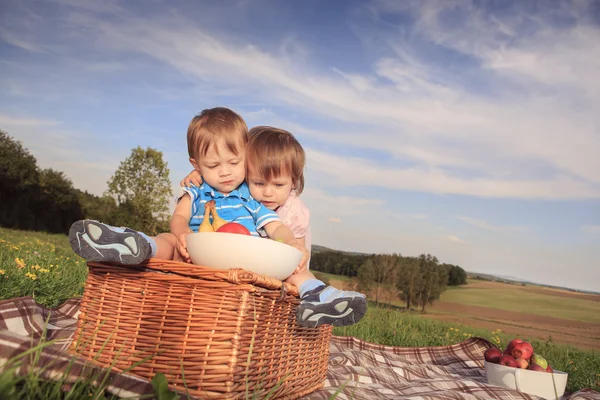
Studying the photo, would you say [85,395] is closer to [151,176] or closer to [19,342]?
[19,342]

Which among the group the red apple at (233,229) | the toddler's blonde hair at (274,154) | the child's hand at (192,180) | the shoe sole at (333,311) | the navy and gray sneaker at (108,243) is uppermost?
the toddler's blonde hair at (274,154)

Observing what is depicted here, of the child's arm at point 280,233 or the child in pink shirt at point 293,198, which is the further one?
the child's arm at point 280,233

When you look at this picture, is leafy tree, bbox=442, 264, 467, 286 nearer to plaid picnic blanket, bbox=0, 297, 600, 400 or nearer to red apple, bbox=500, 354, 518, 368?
plaid picnic blanket, bbox=0, 297, 600, 400

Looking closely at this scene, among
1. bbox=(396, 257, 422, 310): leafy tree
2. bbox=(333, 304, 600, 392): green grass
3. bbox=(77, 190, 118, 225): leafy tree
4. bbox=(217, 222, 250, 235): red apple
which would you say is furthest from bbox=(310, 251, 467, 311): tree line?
bbox=(217, 222, 250, 235): red apple

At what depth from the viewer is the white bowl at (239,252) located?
6.48ft

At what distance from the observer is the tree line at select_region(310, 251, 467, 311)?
11195 millimetres

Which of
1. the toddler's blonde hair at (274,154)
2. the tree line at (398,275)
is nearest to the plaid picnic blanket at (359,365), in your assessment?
the toddler's blonde hair at (274,154)

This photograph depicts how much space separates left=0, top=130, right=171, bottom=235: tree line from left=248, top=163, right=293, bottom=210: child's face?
576 inches

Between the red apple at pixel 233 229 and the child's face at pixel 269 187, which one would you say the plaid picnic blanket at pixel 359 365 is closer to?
the red apple at pixel 233 229

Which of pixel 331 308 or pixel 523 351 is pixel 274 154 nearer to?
pixel 331 308

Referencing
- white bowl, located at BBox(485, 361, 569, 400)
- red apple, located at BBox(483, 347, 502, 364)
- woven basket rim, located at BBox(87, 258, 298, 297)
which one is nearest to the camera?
woven basket rim, located at BBox(87, 258, 298, 297)

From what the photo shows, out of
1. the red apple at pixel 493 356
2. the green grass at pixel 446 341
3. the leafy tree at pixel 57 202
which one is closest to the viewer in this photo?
the red apple at pixel 493 356

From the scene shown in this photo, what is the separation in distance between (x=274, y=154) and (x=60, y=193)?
74.6 ft

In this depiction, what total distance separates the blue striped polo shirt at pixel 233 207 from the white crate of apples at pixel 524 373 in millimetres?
1794
